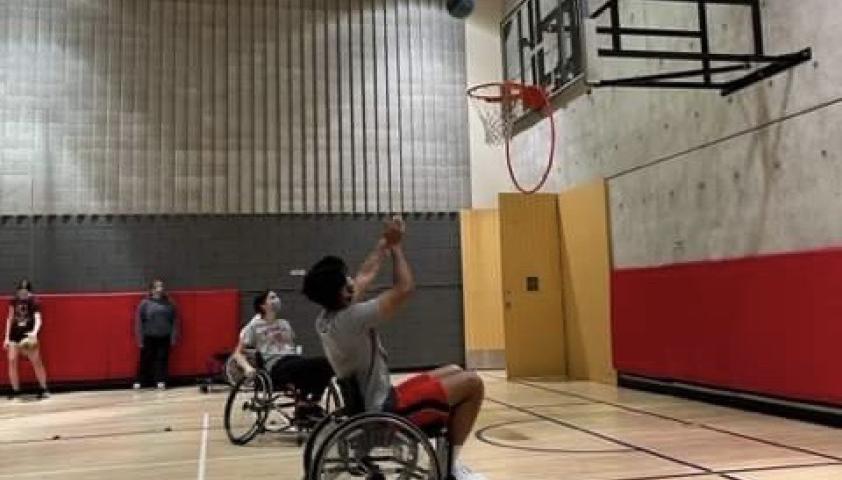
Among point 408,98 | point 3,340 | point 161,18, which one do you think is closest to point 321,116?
point 408,98

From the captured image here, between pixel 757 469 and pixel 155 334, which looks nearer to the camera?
pixel 757 469

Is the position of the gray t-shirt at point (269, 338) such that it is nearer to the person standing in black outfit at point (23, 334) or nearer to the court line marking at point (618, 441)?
the court line marking at point (618, 441)

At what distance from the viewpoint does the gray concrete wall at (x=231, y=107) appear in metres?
9.70

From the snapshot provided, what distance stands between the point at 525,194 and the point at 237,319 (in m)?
3.86

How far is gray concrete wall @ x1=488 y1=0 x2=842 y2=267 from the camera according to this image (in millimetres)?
5012

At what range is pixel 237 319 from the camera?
9727 millimetres

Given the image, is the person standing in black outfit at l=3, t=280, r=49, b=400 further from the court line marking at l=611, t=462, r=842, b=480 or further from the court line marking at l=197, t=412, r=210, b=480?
the court line marking at l=611, t=462, r=842, b=480

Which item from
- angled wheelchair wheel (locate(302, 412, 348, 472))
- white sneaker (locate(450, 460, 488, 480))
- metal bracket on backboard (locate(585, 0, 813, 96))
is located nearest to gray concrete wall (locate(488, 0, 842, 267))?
metal bracket on backboard (locate(585, 0, 813, 96))

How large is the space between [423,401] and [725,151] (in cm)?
404

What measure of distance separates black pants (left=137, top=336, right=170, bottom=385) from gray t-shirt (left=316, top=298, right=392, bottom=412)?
6802mm

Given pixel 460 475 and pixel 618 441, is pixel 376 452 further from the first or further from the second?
pixel 618 441

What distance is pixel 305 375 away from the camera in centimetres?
473

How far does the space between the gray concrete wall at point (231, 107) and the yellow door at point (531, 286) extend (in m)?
2.00

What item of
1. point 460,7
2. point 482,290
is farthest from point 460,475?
point 482,290
